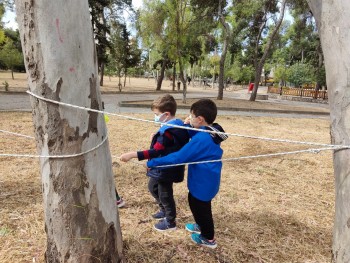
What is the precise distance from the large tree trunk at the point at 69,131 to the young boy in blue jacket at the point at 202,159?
582 mm

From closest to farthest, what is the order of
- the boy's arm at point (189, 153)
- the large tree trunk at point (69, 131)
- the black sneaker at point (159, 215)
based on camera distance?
1. the large tree trunk at point (69, 131)
2. the boy's arm at point (189, 153)
3. the black sneaker at point (159, 215)

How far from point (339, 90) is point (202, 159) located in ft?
3.37

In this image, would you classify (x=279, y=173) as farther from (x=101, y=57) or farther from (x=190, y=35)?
(x=101, y=57)

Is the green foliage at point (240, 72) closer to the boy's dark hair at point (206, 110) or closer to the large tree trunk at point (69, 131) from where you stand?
the boy's dark hair at point (206, 110)

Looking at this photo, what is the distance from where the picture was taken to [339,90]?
164 cm

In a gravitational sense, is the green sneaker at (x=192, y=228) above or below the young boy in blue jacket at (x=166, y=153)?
below

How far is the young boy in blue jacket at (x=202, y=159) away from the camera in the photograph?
225cm

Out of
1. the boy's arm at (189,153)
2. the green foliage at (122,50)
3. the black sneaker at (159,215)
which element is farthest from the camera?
the green foliage at (122,50)

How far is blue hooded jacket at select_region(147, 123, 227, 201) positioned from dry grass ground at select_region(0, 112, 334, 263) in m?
0.57

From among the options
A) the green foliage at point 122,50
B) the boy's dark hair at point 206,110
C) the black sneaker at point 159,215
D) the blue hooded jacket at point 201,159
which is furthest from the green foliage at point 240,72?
the blue hooded jacket at point 201,159

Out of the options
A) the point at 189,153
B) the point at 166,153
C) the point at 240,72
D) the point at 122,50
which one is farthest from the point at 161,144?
the point at 240,72

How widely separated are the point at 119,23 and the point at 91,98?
27356 millimetres

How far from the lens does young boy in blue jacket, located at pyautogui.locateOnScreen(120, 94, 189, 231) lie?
2484mm

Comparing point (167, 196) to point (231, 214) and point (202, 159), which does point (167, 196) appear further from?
point (231, 214)
